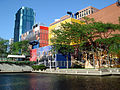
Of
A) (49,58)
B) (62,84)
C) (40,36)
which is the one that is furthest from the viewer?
(40,36)

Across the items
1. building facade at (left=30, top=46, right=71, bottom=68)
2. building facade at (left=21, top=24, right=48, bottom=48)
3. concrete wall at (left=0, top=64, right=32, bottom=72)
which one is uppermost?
building facade at (left=21, top=24, right=48, bottom=48)

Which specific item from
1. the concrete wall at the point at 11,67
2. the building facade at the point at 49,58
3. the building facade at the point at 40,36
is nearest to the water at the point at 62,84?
the building facade at the point at 49,58

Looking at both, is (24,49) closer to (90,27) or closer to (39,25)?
(39,25)

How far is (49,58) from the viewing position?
5447cm

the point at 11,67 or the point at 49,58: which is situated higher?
the point at 49,58

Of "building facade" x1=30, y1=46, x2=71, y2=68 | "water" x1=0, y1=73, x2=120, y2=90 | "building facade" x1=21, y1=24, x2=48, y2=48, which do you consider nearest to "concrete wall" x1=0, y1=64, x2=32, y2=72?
"building facade" x1=30, y1=46, x2=71, y2=68

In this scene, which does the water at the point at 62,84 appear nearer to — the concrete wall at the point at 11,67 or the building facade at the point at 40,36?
the concrete wall at the point at 11,67

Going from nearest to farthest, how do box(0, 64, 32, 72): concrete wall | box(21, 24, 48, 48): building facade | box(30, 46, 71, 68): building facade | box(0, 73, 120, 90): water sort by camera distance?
box(0, 73, 120, 90): water < box(30, 46, 71, 68): building facade < box(0, 64, 32, 72): concrete wall < box(21, 24, 48, 48): building facade

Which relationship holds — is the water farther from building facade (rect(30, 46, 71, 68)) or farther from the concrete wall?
the concrete wall

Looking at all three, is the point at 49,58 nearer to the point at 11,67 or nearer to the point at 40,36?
the point at 11,67

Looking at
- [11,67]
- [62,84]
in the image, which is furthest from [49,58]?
[62,84]

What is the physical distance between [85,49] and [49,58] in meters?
16.3

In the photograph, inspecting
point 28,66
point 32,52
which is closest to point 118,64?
point 28,66

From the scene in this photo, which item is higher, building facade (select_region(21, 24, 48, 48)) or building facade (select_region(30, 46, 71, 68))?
building facade (select_region(21, 24, 48, 48))
